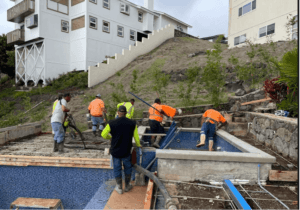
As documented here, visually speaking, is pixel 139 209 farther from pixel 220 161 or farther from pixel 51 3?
pixel 51 3

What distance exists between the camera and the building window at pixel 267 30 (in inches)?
653

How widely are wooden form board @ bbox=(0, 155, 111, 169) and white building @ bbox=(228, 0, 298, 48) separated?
15.5 m

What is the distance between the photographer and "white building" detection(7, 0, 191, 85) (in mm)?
19828

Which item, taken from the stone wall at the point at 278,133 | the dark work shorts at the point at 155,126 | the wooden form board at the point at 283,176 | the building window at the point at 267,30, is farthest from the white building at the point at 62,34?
the wooden form board at the point at 283,176

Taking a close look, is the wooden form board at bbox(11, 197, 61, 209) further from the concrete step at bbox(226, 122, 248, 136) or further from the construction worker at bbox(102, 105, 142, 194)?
the concrete step at bbox(226, 122, 248, 136)

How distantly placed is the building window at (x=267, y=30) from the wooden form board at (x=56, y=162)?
17.5 m

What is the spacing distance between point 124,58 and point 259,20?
1232 cm

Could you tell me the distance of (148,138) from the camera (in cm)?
733

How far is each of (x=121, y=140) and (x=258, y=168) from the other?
2544 millimetres

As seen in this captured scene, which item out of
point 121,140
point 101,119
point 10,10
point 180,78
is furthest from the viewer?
point 10,10

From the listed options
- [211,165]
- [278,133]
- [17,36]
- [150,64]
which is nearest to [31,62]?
[17,36]

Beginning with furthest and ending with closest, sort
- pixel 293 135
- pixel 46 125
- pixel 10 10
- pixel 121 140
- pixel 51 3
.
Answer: pixel 10 10, pixel 51 3, pixel 46 125, pixel 293 135, pixel 121 140

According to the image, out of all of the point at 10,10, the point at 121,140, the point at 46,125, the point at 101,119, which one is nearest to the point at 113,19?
the point at 10,10

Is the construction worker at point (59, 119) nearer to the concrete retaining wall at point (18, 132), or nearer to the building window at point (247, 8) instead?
the concrete retaining wall at point (18, 132)
